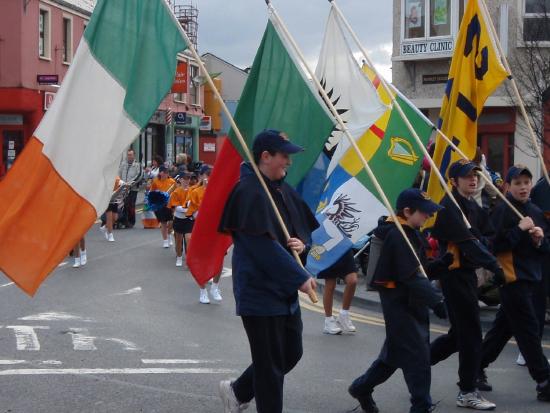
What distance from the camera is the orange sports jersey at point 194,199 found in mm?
14202

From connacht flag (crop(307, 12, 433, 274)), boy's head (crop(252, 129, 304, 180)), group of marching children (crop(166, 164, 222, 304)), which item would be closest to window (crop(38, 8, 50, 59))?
group of marching children (crop(166, 164, 222, 304))

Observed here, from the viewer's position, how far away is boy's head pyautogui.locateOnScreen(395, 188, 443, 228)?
20.4ft

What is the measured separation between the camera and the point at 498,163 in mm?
26172

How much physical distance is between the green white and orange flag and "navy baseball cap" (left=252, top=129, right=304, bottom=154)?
0.93 metres

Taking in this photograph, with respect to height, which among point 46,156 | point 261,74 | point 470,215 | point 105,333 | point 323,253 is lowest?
point 105,333

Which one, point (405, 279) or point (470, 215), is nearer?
point (405, 279)

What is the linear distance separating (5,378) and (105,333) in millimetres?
2089

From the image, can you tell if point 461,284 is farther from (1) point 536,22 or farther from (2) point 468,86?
(1) point 536,22

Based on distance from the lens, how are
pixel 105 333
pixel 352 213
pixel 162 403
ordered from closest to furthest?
pixel 162 403
pixel 352 213
pixel 105 333

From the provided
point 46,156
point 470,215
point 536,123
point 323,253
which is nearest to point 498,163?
point 536,123

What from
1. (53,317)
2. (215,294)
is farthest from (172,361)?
(215,294)

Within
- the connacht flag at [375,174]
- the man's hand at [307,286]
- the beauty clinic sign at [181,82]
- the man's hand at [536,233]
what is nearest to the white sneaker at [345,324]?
the connacht flag at [375,174]

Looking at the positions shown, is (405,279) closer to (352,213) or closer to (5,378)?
(352,213)

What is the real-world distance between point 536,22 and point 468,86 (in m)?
13.8
